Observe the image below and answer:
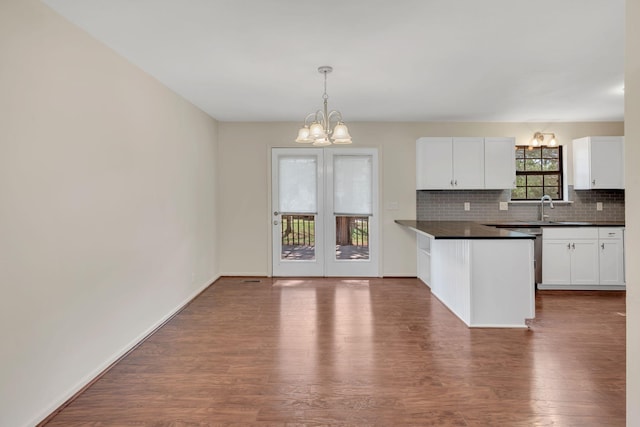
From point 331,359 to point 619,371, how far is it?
6.45 ft

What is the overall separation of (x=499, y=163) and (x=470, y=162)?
394 millimetres

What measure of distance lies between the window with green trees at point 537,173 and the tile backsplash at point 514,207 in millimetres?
158

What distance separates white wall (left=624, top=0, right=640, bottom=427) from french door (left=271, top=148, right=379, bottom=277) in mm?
3903

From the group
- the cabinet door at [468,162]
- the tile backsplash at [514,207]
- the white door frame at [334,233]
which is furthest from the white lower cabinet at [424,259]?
the cabinet door at [468,162]

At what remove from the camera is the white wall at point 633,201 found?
137 cm

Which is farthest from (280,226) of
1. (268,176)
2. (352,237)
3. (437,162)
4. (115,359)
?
(115,359)

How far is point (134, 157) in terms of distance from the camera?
2.99 m

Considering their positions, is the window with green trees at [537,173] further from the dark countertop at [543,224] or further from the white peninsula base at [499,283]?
the white peninsula base at [499,283]

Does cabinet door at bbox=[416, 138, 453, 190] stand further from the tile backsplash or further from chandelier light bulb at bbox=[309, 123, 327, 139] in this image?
chandelier light bulb at bbox=[309, 123, 327, 139]

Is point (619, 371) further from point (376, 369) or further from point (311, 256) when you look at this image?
point (311, 256)

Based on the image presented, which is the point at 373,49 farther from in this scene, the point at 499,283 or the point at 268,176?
the point at 268,176

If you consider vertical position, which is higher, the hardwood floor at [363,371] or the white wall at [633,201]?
the white wall at [633,201]

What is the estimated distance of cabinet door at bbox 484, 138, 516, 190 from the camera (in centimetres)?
494

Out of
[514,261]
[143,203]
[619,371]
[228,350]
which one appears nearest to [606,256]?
[514,261]
